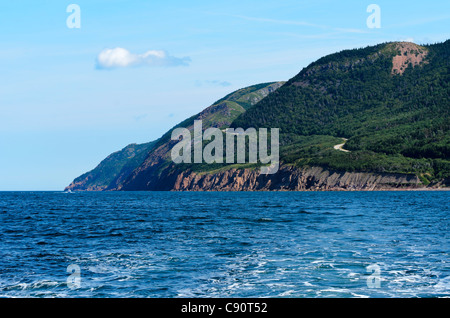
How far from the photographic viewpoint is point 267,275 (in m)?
32.9

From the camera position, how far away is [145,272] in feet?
112

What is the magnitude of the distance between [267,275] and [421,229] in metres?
33.0

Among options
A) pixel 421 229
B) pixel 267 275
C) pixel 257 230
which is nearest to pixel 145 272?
pixel 267 275

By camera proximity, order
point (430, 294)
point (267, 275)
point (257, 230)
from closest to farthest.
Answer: point (430, 294)
point (267, 275)
point (257, 230)
